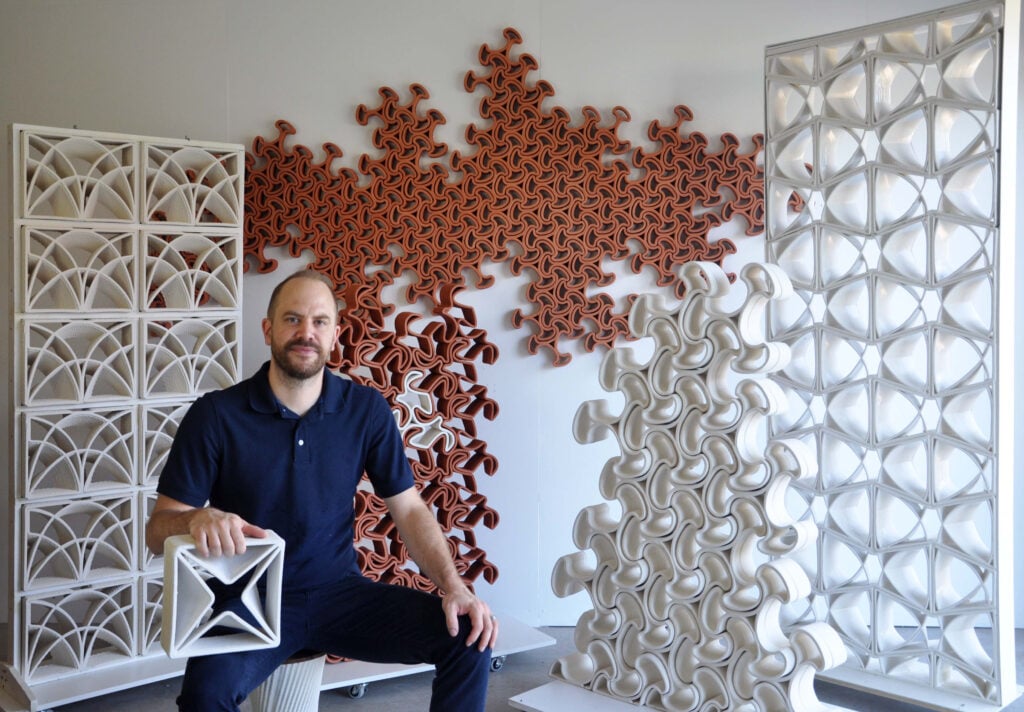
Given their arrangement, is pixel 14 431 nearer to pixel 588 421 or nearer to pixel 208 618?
pixel 208 618

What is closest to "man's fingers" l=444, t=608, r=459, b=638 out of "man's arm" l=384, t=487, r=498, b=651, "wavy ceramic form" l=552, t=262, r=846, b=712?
"man's arm" l=384, t=487, r=498, b=651

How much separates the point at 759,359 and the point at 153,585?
2431 mm

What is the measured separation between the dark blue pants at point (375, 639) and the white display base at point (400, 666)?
3.51ft

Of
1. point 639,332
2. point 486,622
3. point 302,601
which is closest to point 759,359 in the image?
point 639,332

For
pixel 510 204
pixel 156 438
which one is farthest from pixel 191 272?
pixel 510 204

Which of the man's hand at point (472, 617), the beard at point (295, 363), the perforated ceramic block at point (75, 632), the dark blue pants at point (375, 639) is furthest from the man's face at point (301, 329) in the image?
the perforated ceramic block at point (75, 632)

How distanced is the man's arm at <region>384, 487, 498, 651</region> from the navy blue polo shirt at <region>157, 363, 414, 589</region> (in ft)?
0.43

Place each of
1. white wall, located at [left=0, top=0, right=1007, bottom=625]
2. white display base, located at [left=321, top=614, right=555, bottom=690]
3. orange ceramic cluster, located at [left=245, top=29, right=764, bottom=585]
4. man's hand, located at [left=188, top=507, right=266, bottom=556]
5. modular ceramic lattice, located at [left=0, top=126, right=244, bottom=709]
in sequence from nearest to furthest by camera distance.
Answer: man's hand, located at [left=188, top=507, right=266, bottom=556]
modular ceramic lattice, located at [left=0, top=126, right=244, bottom=709]
white display base, located at [left=321, top=614, right=555, bottom=690]
white wall, located at [left=0, top=0, right=1007, bottom=625]
orange ceramic cluster, located at [left=245, top=29, right=764, bottom=585]

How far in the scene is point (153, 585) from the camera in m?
4.05

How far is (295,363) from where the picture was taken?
264cm

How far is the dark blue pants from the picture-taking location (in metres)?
2.46

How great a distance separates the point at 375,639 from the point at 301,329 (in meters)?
0.78

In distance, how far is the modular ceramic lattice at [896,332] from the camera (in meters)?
3.44

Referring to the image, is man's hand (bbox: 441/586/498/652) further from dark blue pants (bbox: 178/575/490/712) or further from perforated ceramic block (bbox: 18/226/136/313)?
perforated ceramic block (bbox: 18/226/136/313)
